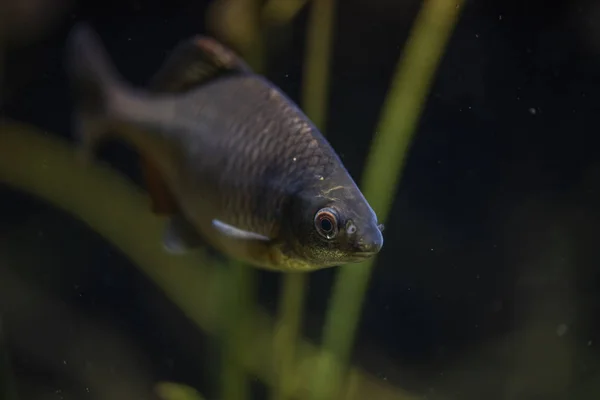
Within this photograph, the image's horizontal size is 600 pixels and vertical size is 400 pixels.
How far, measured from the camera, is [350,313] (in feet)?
5.14

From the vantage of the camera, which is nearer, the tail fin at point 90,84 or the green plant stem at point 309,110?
the tail fin at point 90,84

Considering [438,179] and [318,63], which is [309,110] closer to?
[318,63]

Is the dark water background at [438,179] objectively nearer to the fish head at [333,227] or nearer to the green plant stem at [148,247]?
the green plant stem at [148,247]

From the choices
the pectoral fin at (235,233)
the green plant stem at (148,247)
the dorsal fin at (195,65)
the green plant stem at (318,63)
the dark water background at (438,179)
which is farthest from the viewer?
the dark water background at (438,179)

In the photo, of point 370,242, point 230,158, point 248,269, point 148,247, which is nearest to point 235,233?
point 230,158

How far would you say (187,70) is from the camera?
1.30 metres

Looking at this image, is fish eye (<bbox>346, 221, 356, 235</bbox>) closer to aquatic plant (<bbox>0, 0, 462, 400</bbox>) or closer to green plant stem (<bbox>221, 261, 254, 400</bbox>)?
aquatic plant (<bbox>0, 0, 462, 400</bbox>)

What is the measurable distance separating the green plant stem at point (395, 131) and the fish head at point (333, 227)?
42cm

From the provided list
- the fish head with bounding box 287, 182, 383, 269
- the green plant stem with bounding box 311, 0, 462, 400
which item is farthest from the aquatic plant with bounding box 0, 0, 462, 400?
the fish head with bounding box 287, 182, 383, 269

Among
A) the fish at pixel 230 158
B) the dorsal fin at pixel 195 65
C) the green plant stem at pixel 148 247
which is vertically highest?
the dorsal fin at pixel 195 65

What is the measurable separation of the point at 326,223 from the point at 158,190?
1.64ft

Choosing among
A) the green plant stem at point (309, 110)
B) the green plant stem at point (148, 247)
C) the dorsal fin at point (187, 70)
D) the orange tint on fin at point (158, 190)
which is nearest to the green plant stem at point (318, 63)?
the green plant stem at point (309, 110)

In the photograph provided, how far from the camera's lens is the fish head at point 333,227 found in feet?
3.32

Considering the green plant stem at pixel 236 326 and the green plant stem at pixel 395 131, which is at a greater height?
the green plant stem at pixel 395 131
